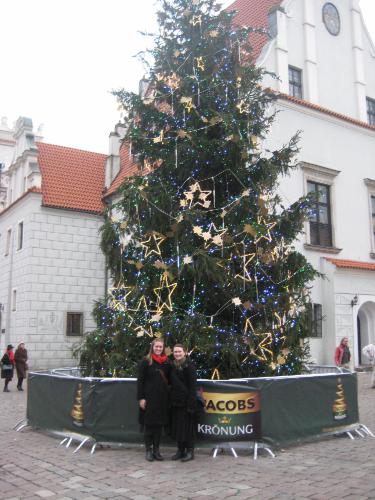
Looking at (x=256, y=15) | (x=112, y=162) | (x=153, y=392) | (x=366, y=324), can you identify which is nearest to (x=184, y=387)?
(x=153, y=392)

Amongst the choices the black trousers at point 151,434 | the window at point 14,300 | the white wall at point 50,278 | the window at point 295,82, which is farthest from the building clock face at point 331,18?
the black trousers at point 151,434

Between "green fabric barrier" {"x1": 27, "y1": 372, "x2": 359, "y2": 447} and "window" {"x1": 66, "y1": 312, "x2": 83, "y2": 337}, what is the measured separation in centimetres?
1672

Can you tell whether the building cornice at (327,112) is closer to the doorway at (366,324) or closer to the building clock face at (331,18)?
the building clock face at (331,18)

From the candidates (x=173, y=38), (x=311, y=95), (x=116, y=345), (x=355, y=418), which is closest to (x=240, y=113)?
(x=173, y=38)

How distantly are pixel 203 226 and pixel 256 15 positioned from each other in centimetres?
1704

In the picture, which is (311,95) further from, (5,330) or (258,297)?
(5,330)

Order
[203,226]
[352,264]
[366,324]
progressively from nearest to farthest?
[203,226]
[352,264]
[366,324]

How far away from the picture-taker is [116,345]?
956 centimetres

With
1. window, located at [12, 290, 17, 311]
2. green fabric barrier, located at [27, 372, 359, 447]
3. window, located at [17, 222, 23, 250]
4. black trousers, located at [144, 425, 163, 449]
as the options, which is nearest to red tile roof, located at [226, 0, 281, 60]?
window, located at [17, 222, 23, 250]

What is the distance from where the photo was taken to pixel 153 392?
7570mm

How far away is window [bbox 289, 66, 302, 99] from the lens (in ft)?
71.9

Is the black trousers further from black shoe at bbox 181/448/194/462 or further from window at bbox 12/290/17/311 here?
window at bbox 12/290/17/311

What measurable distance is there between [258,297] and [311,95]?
48.8 feet

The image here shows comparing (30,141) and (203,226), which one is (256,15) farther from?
(203,226)
